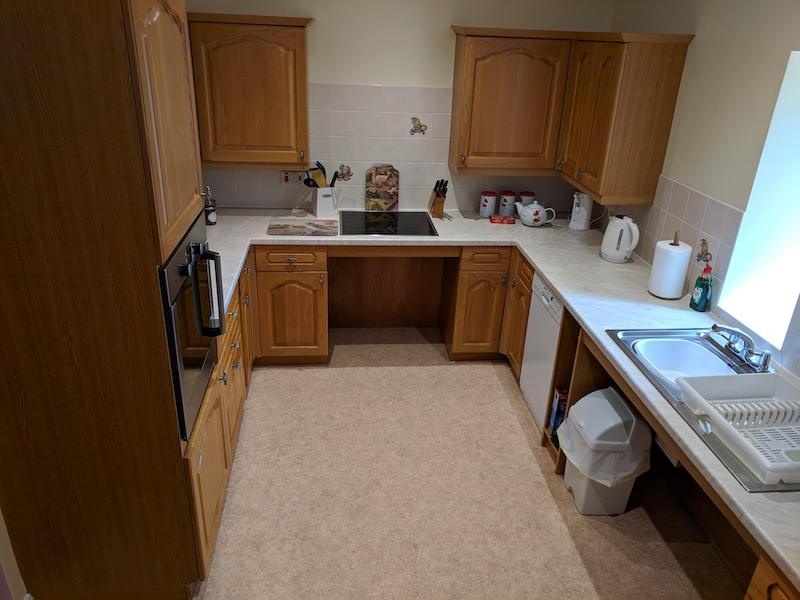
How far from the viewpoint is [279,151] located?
326 cm

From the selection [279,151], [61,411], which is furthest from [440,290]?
[61,411]

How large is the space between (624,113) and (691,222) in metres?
0.60

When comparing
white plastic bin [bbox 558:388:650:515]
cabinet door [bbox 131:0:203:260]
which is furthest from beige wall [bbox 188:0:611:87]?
white plastic bin [bbox 558:388:650:515]

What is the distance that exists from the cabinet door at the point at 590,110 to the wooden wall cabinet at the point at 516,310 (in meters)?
0.54

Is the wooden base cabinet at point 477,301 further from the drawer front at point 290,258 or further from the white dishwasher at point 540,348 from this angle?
the drawer front at point 290,258

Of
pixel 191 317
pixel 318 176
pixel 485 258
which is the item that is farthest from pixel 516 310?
pixel 191 317

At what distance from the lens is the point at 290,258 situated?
3199 millimetres

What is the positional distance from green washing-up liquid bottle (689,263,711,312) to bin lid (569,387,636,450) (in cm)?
52

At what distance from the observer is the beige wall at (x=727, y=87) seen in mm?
2172

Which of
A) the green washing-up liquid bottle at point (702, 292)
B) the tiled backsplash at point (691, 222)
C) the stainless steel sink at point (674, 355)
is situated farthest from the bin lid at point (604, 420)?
the tiled backsplash at point (691, 222)

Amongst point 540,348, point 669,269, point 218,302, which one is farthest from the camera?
point 540,348

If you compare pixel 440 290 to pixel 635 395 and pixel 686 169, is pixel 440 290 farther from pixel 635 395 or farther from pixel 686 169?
pixel 635 395

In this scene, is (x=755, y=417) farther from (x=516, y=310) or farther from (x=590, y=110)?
(x=590, y=110)

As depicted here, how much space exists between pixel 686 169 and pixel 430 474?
183cm
